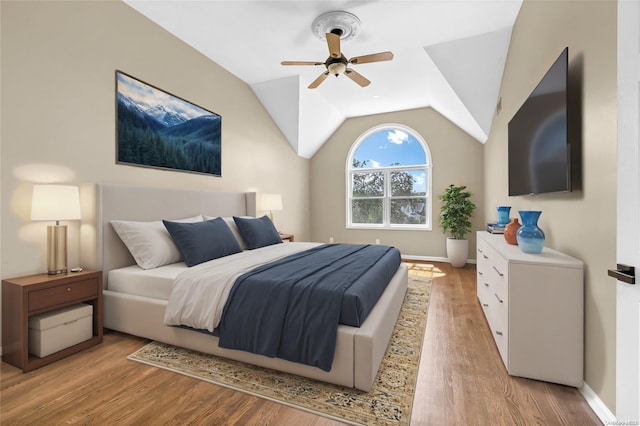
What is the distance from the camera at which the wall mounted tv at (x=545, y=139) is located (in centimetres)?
174

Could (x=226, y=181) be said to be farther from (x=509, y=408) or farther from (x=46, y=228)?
(x=509, y=408)

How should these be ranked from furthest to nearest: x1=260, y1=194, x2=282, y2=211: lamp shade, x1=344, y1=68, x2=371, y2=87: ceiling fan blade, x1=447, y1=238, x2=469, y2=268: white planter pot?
x1=447, y1=238, x2=469, y2=268: white planter pot
x1=260, y1=194, x2=282, y2=211: lamp shade
x1=344, y1=68, x2=371, y2=87: ceiling fan blade

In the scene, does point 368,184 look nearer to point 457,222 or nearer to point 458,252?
point 457,222

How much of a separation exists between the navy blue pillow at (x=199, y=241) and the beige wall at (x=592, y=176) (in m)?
2.56

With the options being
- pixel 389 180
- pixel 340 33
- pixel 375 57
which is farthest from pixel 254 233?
pixel 389 180

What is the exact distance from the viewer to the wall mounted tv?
1742mm

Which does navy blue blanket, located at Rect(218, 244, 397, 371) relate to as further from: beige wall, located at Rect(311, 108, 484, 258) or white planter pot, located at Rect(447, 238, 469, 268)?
beige wall, located at Rect(311, 108, 484, 258)

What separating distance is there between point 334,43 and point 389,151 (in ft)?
11.6

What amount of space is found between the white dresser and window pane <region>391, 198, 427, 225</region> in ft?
13.1

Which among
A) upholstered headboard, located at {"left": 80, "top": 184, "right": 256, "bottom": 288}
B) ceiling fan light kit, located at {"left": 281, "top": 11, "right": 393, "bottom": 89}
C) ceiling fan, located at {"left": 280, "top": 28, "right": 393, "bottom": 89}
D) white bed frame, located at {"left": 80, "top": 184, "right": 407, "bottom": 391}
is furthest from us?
ceiling fan light kit, located at {"left": 281, "top": 11, "right": 393, "bottom": 89}

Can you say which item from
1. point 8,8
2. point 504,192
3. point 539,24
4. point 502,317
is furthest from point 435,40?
point 8,8

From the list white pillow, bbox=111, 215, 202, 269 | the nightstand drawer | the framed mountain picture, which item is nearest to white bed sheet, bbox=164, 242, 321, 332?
white pillow, bbox=111, 215, 202, 269

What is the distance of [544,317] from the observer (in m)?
1.68

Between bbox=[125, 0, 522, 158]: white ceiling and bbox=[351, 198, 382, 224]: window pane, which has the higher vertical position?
bbox=[125, 0, 522, 158]: white ceiling
